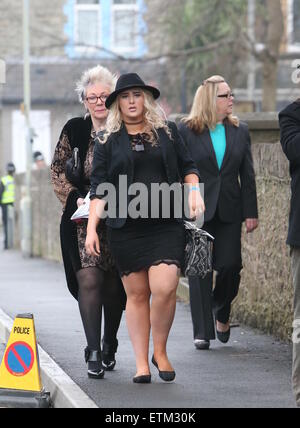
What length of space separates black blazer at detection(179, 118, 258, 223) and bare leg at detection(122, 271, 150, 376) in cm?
182

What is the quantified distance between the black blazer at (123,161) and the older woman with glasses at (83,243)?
0.32 metres

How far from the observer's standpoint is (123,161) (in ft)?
26.8

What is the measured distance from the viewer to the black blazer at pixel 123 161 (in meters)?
8.17

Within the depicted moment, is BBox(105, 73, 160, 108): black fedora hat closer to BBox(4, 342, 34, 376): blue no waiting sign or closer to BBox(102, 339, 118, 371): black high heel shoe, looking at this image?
BBox(4, 342, 34, 376): blue no waiting sign

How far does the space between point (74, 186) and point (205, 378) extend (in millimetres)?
1465

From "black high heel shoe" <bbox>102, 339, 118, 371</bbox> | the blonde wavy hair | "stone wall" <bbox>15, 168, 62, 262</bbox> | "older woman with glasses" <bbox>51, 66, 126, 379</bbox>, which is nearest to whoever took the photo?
the blonde wavy hair

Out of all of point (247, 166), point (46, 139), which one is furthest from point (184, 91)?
point (247, 166)

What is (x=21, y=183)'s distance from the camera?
92.2 feet

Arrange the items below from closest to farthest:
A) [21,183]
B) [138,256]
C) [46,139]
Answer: [138,256], [21,183], [46,139]

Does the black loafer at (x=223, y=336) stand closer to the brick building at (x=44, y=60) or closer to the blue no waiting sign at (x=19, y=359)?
the blue no waiting sign at (x=19, y=359)

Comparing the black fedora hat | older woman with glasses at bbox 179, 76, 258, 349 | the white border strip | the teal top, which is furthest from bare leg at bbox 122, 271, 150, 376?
the teal top

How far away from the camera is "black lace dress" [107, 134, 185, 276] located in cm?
816

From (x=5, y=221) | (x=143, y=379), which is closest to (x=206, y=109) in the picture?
(x=143, y=379)

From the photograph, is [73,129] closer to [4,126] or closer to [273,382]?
[273,382]
